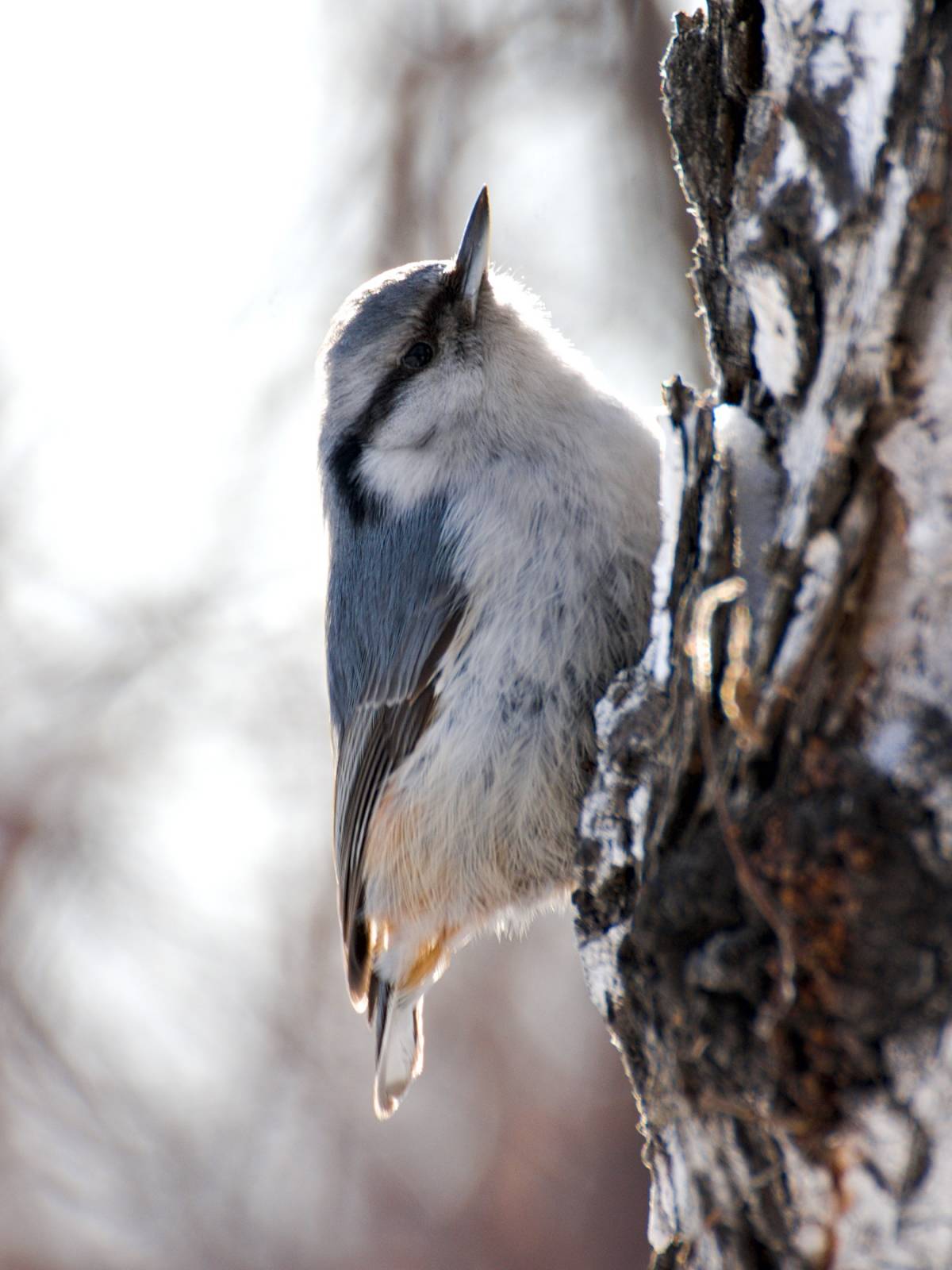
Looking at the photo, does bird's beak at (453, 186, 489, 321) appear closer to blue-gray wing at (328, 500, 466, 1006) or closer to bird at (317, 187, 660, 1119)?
bird at (317, 187, 660, 1119)

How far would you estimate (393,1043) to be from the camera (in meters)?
2.33

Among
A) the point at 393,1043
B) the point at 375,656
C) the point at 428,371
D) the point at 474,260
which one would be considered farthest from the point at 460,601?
the point at 393,1043

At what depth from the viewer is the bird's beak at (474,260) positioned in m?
2.14

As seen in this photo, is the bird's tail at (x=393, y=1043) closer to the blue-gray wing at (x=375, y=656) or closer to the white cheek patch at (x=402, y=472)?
the blue-gray wing at (x=375, y=656)

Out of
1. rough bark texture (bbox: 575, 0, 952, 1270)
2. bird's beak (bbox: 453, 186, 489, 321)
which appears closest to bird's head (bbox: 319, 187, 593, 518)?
bird's beak (bbox: 453, 186, 489, 321)

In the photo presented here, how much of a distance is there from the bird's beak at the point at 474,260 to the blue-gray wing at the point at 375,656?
1.35ft

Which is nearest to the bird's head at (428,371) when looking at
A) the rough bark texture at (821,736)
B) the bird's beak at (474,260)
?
the bird's beak at (474,260)

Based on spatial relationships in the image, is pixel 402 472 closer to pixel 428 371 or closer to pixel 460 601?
pixel 428 371

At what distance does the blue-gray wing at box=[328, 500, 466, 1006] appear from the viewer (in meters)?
1.94

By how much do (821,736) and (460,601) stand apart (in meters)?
0.97

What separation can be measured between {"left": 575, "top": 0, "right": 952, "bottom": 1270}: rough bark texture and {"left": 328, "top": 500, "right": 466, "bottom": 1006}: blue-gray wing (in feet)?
2.66

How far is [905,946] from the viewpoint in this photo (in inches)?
34.7

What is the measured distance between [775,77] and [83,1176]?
3423mm

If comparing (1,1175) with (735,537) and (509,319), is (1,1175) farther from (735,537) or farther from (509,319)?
(735,537)
